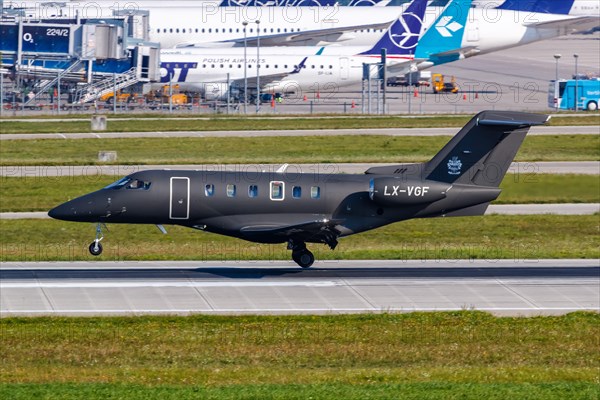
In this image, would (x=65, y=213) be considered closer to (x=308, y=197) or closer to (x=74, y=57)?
(x=308, y=197)

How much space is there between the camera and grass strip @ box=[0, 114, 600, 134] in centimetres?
7238

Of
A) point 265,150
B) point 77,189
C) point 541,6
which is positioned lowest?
point 77,189

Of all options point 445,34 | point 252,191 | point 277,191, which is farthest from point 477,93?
point 252,191

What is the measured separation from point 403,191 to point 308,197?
2982mm

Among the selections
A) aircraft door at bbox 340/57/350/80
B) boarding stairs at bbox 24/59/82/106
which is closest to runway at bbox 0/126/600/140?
boarding stairs at bbox 24/59/82/106

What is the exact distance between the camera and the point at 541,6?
10338cm

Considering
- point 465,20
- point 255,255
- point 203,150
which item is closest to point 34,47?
point 203,150

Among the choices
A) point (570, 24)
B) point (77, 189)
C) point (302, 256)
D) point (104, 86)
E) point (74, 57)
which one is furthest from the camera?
point (570, 24)

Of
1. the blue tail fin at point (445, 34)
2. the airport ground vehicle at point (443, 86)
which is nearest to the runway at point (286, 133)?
the blue tail fin at point (445, 34)

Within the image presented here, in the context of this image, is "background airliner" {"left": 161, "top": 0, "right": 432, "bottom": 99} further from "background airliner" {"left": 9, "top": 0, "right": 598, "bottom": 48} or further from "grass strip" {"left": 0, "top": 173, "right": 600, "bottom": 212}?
"grass strip" {"left": 0, "top": 173, "right": 600, "bottom": 212}

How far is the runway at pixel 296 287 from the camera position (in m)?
29.3

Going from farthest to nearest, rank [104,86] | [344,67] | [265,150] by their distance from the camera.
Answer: [344,67] < [104,86] < [265,150]

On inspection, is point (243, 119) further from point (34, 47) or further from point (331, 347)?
point (331, 347)

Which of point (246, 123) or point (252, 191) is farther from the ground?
point (246, 123)
